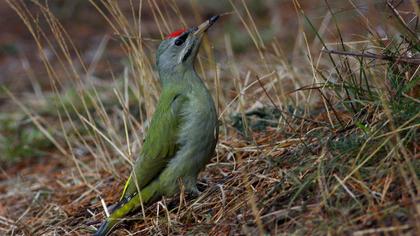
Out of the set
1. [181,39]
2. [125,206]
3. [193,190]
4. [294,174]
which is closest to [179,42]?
[181,39]

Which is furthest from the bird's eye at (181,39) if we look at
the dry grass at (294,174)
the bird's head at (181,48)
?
the dry grass at (294,174)

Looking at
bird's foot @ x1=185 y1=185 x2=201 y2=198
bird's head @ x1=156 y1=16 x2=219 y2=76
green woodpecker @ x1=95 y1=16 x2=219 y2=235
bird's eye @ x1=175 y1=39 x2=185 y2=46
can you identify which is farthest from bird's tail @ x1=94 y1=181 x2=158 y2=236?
bird's eye @ x1=175 y1=39 x2=185 y2=46

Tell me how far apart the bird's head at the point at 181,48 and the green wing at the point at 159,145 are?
26cm

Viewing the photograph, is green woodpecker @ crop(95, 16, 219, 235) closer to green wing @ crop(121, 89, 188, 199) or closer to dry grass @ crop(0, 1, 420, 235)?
green wing @ crop(121, 89, 188, 199)

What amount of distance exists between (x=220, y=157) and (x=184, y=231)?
3.96 feet

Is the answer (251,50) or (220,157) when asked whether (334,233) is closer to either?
(220,157)

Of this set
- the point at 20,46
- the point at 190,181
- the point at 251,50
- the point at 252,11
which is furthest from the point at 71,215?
the point at 252,11

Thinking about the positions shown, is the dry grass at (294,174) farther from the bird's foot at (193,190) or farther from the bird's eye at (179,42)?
the bird's eye at (179,42)

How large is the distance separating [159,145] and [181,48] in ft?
2.13

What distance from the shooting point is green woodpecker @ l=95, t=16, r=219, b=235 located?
4.31 meters

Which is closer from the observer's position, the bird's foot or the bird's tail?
the bird's tail

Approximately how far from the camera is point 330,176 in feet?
11.5

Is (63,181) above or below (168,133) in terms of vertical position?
below

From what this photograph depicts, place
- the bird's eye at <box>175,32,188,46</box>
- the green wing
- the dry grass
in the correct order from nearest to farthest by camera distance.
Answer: the dry grass < the green wing < the bird's eye at <box>175,32,188,46</box>
